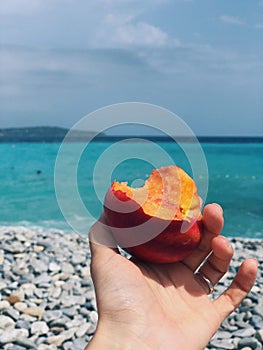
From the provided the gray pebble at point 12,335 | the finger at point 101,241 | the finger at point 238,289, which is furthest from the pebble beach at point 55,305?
the finger at point 101,241

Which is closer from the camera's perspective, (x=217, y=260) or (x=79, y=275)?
(x=217, y=260)

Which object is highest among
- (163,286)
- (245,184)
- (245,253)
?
(163,286)

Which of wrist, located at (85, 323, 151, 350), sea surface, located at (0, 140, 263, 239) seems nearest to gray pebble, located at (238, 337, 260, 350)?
sea surface, located at (0, 140, 263, 239)

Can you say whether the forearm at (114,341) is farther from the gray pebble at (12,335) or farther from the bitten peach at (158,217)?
the gray pebble at (12,335)

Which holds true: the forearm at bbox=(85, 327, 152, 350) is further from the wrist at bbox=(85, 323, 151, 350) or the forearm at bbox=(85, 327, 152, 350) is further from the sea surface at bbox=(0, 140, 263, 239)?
the sea surface at bbox=(0, 140, 263, 239)

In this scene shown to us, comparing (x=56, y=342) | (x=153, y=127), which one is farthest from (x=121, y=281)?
(x=56, y=342)

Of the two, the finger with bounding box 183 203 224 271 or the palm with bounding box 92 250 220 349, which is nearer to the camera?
the palm with bounding box 92 250 220 349

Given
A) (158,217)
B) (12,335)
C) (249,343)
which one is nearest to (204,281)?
(158,217)

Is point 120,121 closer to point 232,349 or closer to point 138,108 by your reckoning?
point 138,108
